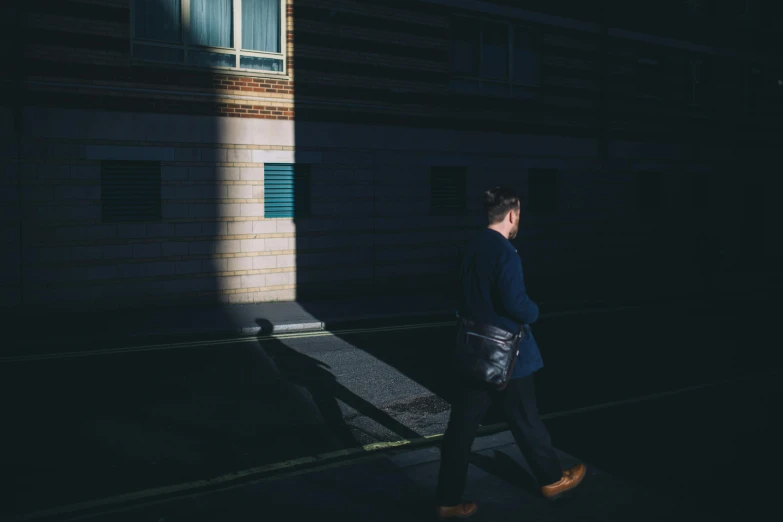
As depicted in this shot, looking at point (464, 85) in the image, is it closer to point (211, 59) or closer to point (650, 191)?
point (211, 59)

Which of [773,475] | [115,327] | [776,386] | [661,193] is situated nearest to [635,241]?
[661,193]

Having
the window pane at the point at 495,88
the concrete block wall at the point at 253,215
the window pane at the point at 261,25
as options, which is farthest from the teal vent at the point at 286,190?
the window pane at the point at 495,88

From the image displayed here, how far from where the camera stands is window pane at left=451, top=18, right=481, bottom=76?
641 inches

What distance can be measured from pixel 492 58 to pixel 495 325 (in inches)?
553

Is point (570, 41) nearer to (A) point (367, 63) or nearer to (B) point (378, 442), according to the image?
(A) point (367, 63)

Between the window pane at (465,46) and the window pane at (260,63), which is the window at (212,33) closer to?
the window pane at (260,63)

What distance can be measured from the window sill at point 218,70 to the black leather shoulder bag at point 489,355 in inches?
410

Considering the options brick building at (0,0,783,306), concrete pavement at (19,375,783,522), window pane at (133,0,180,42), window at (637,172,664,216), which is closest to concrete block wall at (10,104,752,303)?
brick building at (0,0,783,306)

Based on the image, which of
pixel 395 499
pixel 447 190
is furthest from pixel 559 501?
pixel 447 190

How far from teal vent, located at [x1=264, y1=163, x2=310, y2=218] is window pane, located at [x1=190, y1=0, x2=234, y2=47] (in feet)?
8.09

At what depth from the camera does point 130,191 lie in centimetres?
1258

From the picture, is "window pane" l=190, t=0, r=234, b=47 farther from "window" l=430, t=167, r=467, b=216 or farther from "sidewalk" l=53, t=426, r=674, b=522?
"sidewalk" l=53, t=426, r=674, b=522

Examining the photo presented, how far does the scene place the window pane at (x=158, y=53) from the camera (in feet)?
41.6

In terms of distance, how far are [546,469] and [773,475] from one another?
1774mm
